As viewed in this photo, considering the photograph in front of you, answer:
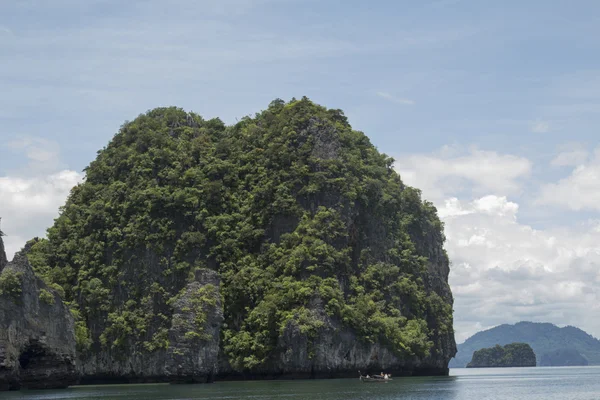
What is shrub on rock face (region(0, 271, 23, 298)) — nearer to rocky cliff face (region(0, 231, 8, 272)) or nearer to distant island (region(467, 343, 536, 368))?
rocky cliff face (region(0, 231, 8, 272))

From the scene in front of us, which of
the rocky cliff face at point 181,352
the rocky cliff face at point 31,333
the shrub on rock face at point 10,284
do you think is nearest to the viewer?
the rocky cliff face at point 31,333

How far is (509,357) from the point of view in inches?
7067

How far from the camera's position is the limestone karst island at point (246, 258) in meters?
68.1

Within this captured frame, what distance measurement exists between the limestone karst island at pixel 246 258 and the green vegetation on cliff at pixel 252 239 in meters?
0.15

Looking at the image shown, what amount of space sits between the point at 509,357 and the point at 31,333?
143 m

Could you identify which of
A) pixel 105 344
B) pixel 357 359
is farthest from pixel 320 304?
pixel 105 344

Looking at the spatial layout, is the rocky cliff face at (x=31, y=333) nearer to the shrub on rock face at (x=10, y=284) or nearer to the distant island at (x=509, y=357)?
the shrub on rock face at (x=10, y=284)

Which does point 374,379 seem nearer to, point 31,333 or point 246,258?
point 246,258

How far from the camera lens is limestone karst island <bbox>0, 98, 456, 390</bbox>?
6806 centimetres

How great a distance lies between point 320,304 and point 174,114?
31.8 m

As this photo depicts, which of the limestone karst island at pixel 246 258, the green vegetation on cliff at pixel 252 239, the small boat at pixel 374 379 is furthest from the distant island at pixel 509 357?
the small boat at pixel 374 379

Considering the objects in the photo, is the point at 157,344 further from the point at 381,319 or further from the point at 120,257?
the point at 381,319

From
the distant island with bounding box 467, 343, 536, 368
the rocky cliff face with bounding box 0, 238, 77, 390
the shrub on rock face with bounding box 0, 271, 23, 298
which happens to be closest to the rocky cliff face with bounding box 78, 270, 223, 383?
the rocky cliff face with bounding box 0, 238, 77, 390

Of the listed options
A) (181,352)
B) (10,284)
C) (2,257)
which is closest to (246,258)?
(181,352)
